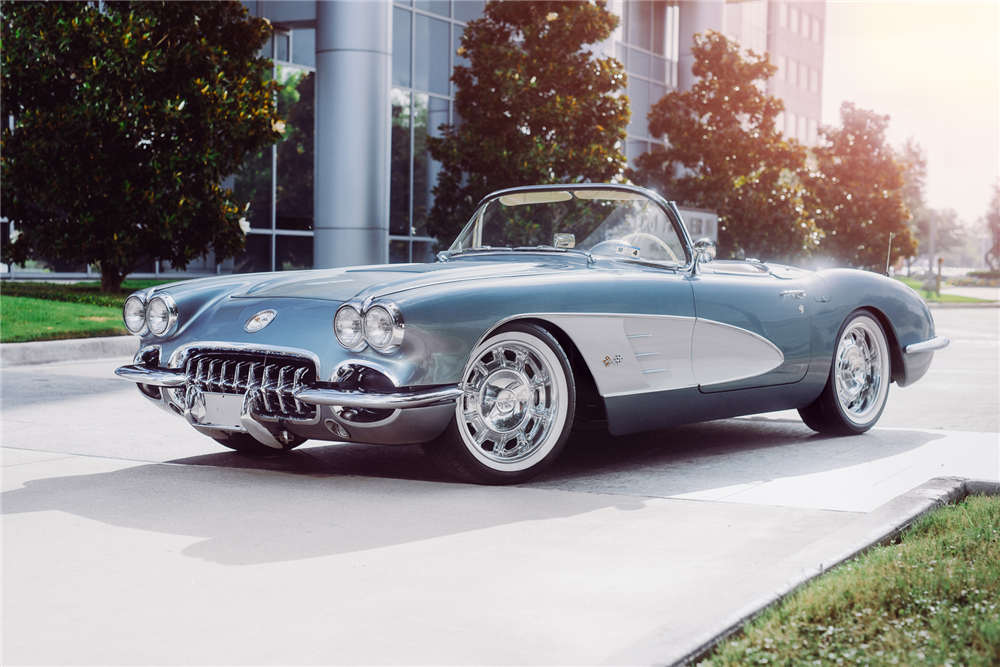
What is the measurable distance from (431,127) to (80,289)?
1019 cm

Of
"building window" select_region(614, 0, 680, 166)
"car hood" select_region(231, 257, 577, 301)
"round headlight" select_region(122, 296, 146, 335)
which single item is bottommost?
"round headlight" select_region(122, 296, 146, 335)

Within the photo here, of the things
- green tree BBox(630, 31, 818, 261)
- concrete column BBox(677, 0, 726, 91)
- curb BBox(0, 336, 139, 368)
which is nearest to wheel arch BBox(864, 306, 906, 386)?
curb BBox(0, 336, 139, 368)

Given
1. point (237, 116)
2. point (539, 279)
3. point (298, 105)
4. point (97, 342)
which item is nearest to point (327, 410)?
point (539, 279)

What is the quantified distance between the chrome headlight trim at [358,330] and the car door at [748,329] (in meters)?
1.80

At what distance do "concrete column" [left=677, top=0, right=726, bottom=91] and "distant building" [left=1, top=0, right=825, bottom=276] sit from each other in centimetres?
4

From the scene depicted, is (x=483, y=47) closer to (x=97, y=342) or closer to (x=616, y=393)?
(x=97, y=342)

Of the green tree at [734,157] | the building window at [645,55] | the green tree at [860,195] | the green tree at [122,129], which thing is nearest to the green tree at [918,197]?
the green tree at [860,195]

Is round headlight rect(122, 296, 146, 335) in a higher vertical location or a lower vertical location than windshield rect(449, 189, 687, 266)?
lower

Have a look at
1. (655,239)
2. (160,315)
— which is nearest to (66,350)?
(160,315)

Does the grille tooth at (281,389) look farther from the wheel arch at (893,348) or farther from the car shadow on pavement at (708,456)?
the wheel arch at (893,348)

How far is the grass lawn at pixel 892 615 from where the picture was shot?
267cm

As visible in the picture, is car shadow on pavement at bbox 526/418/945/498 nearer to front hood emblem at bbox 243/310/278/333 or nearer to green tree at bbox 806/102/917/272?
front hood emblem at bbox 243/310/278/333

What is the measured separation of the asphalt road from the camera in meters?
2.92

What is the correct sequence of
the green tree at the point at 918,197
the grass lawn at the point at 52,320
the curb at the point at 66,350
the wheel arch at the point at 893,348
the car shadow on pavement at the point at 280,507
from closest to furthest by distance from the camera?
1. the car shadow on pavement at the point at 280,507
2. the wheel arch at the point at 893,348
3. the curb at the point at 66,350
4. the grass lawn at the point at 52,320
5. the green tree at the point at 918,197
